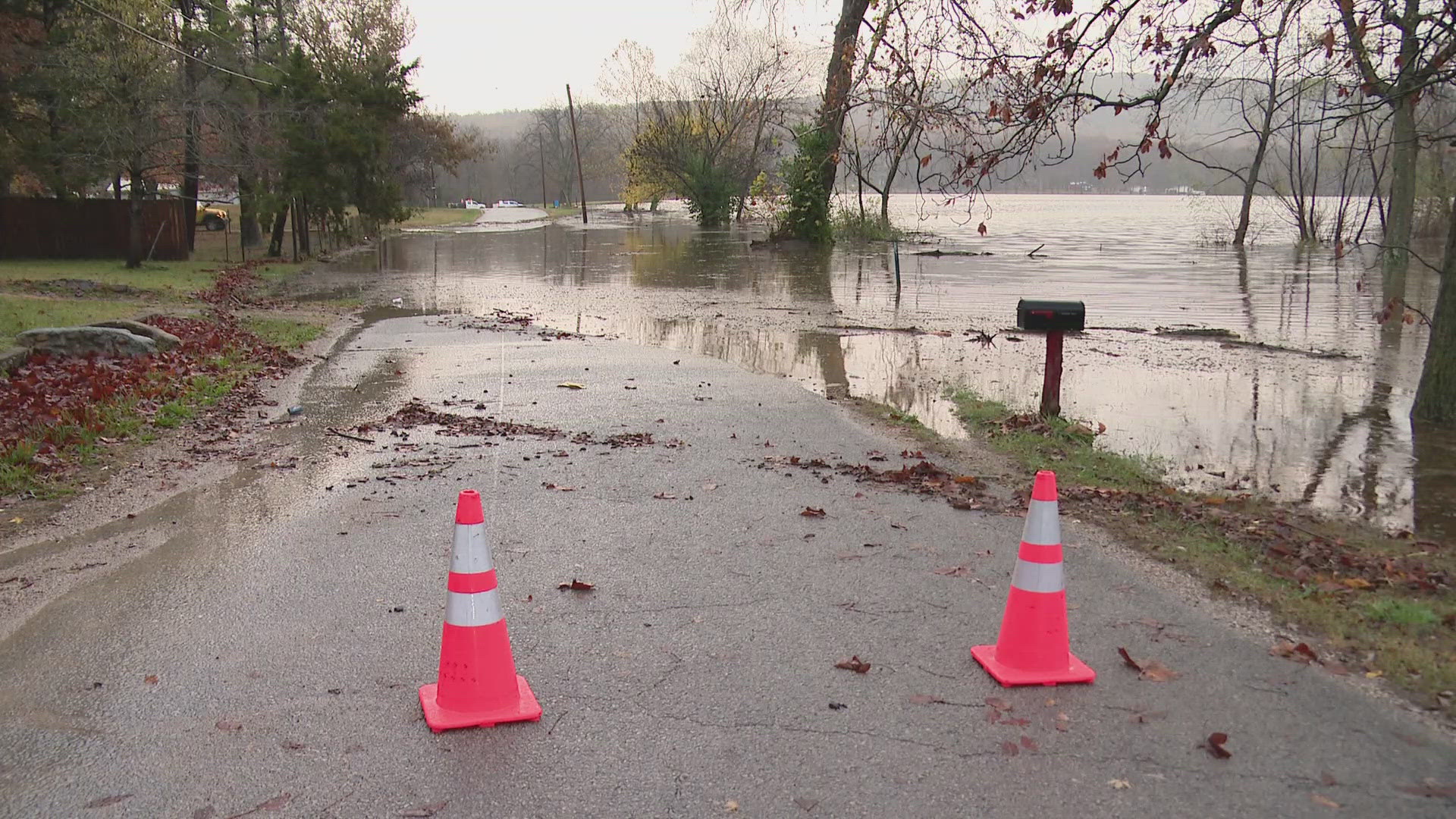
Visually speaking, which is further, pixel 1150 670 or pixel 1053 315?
pixel 1053 315

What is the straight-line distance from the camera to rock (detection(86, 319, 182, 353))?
39.9 ft

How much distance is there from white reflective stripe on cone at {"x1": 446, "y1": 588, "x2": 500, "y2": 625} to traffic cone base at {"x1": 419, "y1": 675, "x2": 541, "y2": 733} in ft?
1.00

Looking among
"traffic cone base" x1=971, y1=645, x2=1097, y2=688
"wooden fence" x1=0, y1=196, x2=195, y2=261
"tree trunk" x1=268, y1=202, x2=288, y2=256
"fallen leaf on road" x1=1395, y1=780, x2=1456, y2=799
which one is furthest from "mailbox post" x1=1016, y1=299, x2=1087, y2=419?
"tree trunk" x1=268, y1=202, x2=288, y2=256

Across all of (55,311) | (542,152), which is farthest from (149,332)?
(542,152)

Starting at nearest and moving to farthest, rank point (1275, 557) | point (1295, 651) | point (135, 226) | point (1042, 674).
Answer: point (1042, 674) < point (1295, 651) < point (1275, 557) < point (135, 226)

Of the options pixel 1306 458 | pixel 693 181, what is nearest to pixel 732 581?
pixel 1306 458

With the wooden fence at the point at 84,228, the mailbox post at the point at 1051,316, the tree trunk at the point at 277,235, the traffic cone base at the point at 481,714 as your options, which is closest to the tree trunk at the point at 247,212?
the tree trunk at the point at 277,235

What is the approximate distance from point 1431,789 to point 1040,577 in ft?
4.70

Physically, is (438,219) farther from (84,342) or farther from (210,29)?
(84,342)

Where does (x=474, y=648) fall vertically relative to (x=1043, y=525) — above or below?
below

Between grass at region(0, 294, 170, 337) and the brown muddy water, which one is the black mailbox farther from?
grass at region(0, 294, 170, 337)

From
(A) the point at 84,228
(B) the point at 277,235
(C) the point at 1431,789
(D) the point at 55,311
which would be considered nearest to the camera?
(C) the point at 1431,789

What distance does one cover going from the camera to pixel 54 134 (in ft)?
87.1

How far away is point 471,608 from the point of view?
390 centimetres
